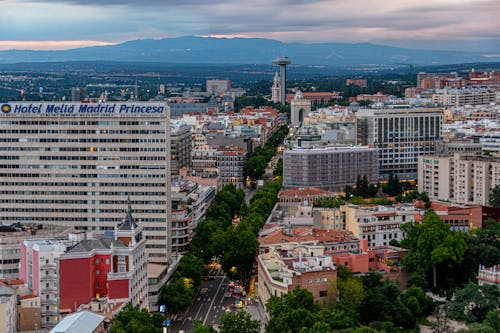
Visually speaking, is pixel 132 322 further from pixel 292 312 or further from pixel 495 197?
pixel 495 197

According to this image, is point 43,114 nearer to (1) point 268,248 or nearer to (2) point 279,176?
(1) point 268,248

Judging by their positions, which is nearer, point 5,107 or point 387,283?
point 387,283

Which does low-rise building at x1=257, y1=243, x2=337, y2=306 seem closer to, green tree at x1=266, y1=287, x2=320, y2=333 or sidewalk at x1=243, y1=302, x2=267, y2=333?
sidewalk at x1=243, y1=302, x2=267, y2=333

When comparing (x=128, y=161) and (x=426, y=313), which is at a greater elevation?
(x=128, y=161)

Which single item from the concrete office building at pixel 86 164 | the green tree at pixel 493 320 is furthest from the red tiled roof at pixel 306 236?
the green tree at pixel 493 320

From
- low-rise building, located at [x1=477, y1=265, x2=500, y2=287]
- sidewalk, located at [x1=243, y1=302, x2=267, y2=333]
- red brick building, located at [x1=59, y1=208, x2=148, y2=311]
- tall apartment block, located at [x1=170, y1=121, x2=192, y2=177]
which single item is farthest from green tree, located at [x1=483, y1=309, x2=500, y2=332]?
tall apartment block, located at [x1=170, y1=121, x2=192, y2=177]

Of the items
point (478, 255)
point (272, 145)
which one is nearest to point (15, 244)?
point (478, 255)
